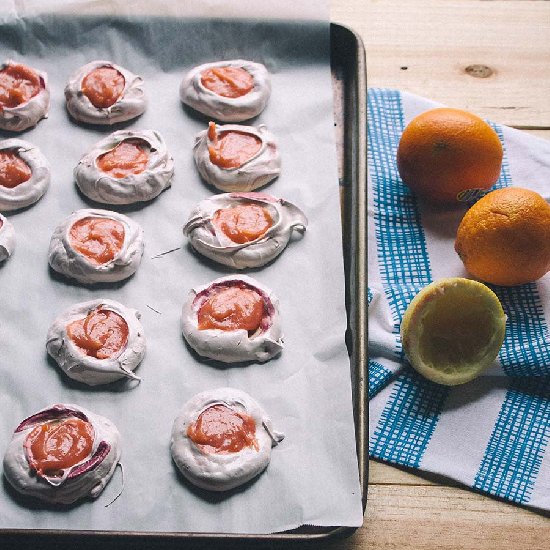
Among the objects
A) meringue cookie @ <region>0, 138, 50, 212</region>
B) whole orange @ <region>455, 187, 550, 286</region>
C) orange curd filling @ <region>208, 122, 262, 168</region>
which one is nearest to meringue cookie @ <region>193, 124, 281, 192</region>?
orange curd filling @ <region>208, 122, 262, 168</region>

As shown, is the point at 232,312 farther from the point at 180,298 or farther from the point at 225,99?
the point at 225,99

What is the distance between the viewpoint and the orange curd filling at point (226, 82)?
1.98 m

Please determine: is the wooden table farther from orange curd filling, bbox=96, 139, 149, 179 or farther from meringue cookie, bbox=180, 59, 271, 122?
orange curd filling, bbox=96, 139, 149, 179

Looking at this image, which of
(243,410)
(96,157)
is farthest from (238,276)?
(96,157)

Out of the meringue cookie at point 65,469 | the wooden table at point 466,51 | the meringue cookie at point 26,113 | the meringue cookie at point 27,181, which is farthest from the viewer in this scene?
the wooden table at point 466,51

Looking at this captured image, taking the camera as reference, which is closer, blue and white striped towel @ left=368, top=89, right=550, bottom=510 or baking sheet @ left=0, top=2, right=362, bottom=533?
baking sheet @ left=0, top=2, right=362, bottom=533

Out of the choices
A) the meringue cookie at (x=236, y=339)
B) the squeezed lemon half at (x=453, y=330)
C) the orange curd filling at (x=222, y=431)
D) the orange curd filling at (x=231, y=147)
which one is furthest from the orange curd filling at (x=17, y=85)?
the squeezed lemon half at (x=453, y=330)

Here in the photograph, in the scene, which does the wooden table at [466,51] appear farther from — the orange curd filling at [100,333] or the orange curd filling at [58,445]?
the orange curd filling at [58,445]

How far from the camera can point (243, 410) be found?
1.50 m

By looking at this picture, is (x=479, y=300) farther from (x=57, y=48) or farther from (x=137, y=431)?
(x=57, y=48)

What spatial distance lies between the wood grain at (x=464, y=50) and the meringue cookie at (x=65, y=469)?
49.6 inches

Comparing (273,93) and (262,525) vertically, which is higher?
(273,93)

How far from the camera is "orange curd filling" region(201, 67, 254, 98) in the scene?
77.9 inches

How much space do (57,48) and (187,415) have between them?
42.2 inches
